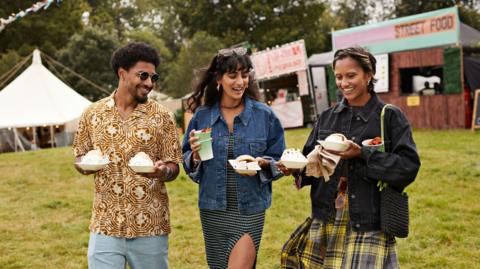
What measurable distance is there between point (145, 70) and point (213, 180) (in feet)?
2.79

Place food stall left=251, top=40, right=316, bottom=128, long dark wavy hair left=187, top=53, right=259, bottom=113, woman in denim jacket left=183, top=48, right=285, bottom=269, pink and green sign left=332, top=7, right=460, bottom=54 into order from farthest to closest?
food stall left=251, top=40, right=316, bottom=128
pink and green sign left=332, top=7, right=460, bottom=54
long dark wavy hair left=187, top=53, right=259, bottom=113
woman in denim jacket left=183, top=48, right=285, bottom=269

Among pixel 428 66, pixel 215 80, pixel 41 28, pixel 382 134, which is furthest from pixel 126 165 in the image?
pixel 41 28

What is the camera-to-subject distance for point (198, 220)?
24.5 feet

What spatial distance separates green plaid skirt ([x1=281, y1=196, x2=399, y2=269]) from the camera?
3006 millimetres

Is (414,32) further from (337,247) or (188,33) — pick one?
(188,33)

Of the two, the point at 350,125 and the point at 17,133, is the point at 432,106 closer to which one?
the point at 350,125

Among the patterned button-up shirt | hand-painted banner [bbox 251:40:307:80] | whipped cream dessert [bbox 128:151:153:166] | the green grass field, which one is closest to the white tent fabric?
hand-painted banner [bbox 251:40:307:80]

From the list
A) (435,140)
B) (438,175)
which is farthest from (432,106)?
(438,175)

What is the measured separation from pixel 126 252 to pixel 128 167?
0.54 meters

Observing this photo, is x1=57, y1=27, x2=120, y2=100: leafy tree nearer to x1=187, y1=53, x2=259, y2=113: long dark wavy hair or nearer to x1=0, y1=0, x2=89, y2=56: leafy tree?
x1=0, y1=0, x2=89, y2=56: leafy tree

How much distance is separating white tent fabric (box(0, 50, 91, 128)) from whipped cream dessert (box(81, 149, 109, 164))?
1759 cm

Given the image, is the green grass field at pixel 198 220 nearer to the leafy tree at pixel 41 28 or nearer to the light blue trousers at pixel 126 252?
the light blue trousers at pixel 126 252

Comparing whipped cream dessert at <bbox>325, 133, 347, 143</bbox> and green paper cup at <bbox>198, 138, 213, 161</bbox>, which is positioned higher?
whipped cream dessert at <bbox>325, 133, 347, 143</bbox>

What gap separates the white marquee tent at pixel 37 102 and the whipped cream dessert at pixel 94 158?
17.6m
